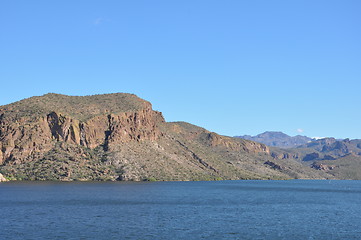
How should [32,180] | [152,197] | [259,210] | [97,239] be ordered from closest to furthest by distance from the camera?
1. [97,239]
2. [259,210]
3. [152,197]
4. [32,180]

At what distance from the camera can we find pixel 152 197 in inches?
5226

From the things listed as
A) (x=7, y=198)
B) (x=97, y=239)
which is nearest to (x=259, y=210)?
(x=97, y=239)

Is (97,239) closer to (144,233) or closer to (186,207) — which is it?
(144,233)

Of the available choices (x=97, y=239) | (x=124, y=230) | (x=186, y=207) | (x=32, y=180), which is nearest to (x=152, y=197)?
(x=186, y=207)

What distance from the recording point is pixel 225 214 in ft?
321

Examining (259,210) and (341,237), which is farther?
(259,210)

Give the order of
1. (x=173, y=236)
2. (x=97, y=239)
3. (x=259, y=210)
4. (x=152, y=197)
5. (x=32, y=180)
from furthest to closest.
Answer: (x=32, y=180), (x=152, y=197), (x=259, y=210), (x=173, y=236), (x=97, y=239)

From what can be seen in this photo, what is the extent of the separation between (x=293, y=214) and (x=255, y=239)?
35.5 m

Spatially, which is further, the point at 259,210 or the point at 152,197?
the point at 152,197

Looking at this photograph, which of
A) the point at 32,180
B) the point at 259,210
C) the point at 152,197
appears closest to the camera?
the point at 259,210

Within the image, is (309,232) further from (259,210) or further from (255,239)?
(259,210)

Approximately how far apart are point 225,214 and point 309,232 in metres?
24.1

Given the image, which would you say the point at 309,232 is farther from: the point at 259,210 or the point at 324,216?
the point at 259,210

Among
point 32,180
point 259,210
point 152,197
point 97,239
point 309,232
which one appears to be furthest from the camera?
point 32,180
